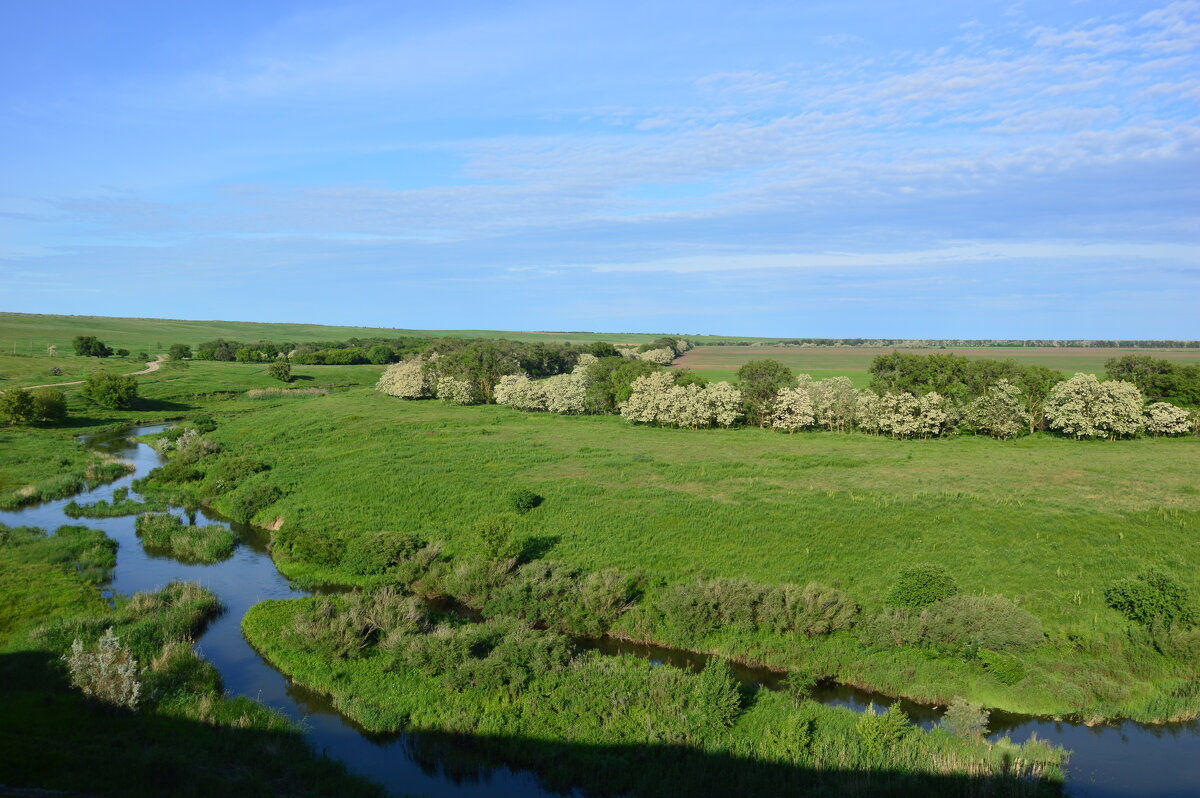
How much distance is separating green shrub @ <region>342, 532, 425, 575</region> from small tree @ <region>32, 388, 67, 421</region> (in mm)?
60401

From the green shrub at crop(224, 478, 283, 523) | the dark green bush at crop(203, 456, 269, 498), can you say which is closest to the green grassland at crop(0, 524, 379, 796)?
the green shrub at crop(224, 478, 283, 523)

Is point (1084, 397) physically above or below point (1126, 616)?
above

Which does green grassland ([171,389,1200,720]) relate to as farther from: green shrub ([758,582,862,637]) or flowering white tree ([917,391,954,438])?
flowering white tree ([917,391,954,438])

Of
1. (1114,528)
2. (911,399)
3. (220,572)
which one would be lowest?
(220,572)

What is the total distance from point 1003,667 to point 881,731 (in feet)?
20.2

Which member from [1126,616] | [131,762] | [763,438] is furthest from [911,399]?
[131,762]

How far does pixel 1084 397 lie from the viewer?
60.4 meters

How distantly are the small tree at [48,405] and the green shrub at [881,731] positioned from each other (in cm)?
8389

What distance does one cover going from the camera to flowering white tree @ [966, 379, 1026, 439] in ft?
199

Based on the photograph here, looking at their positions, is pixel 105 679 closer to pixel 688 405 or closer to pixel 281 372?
pixel 688 405

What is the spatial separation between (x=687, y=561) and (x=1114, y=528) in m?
20.6

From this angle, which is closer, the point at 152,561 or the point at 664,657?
the point at 664,657

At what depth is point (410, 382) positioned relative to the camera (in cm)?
9450

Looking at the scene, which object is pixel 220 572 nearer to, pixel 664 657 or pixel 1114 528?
pixel 664 657
